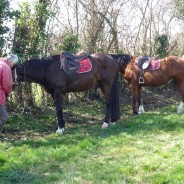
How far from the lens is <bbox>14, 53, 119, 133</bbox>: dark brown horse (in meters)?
7.94

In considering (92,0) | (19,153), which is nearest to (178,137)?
(19,153)

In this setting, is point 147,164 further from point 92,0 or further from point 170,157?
point 92,0

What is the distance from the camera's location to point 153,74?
9.95 m

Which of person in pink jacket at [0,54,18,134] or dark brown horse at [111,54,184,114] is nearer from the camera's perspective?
person in pink jacket at [0,54,18,134]

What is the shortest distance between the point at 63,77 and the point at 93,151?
2.53 meters

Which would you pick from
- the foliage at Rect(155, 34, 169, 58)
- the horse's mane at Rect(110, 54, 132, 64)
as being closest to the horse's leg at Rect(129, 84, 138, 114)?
the horse's mane at Rect(110, 54, 132, 64)

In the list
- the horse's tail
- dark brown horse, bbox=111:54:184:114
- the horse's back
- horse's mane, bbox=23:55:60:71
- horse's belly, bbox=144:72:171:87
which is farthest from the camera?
horse's belly, bbox=144:72:171:87

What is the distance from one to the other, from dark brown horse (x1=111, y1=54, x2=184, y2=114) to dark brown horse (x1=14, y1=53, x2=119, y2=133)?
1430mm

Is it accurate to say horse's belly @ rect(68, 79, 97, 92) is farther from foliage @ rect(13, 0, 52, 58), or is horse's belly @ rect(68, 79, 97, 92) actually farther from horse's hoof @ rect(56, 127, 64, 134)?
foliage @ rect(13, 0, 52, 58)

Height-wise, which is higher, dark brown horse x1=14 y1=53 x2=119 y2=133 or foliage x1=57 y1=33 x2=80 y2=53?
foliage x1=57 y1=33 x2=80 y2=53

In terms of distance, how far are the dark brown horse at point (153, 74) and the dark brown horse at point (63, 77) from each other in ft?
Answer: 4.69

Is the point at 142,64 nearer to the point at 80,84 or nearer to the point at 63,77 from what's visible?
the point at 80,84

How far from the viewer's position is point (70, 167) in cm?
522

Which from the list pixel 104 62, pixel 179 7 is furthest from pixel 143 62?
pixel 179 7
